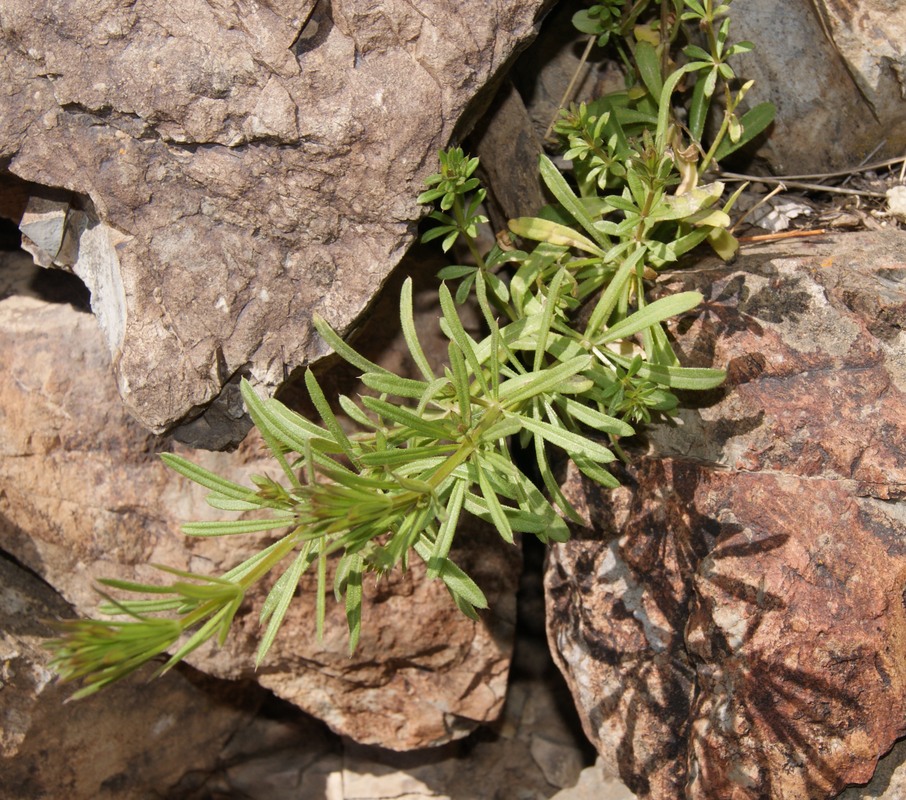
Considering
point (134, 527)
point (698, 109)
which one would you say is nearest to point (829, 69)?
point (698, 109)

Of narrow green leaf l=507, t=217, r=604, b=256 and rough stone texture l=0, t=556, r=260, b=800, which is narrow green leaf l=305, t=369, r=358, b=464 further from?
rough stone texture l=0, t=556, r=260, b=800

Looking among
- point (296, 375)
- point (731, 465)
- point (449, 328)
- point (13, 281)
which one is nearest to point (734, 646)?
point (731, 465)

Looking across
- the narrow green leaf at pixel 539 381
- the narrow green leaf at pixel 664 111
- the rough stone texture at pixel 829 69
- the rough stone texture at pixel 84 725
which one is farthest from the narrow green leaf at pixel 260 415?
the rough stone texture at pixel 829 69

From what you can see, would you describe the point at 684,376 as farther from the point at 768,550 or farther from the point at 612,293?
the point at 768,550

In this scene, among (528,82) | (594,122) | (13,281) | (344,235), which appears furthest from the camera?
(13,281)

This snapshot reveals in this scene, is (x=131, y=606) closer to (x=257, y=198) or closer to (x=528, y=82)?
(x=257, y=198)

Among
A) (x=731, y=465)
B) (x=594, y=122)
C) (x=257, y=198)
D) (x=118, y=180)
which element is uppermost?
(x=118, y=180)

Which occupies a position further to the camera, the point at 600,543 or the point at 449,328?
the point at 600,543
